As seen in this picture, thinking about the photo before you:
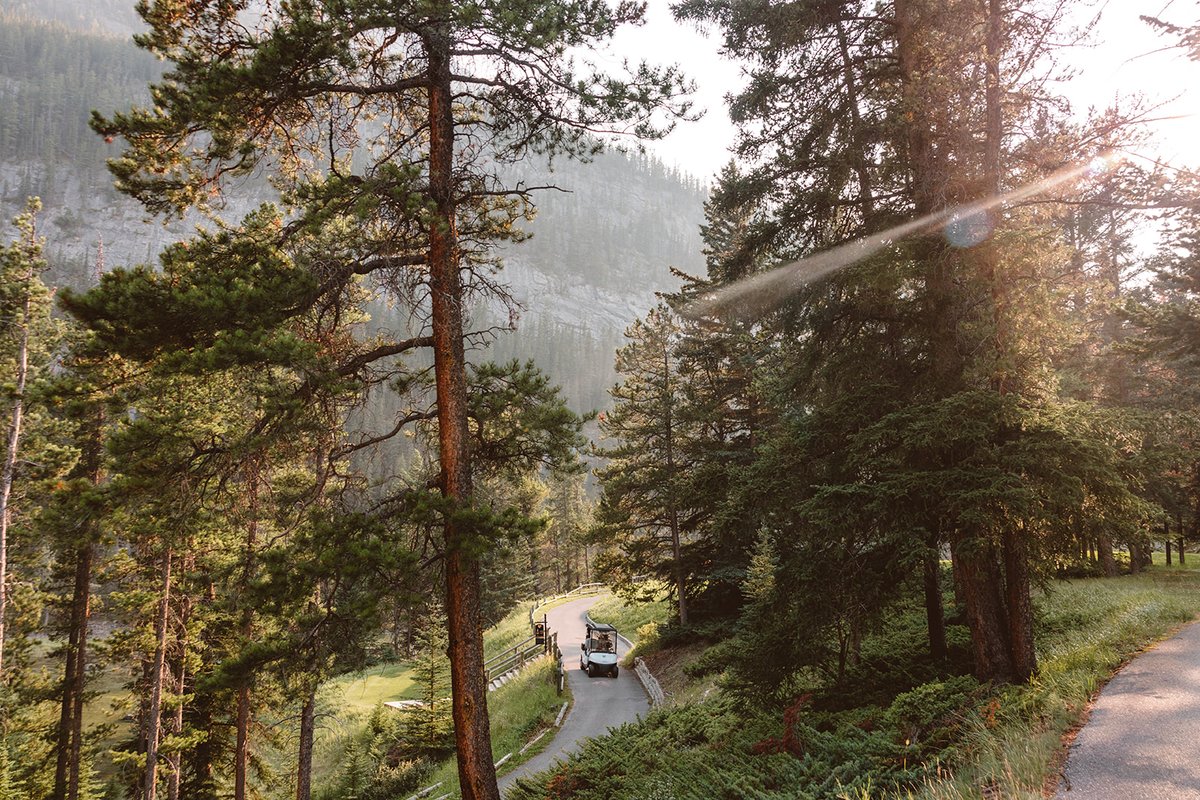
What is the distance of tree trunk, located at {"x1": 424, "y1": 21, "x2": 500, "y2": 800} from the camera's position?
23.5 feet

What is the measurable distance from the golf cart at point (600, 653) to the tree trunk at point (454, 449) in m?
18.1

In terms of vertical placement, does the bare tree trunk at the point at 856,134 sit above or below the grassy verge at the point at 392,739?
above

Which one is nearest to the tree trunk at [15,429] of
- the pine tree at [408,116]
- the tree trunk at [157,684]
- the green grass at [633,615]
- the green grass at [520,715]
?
the tree trunk at [157,684]

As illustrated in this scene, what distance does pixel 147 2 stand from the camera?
7.16 metres

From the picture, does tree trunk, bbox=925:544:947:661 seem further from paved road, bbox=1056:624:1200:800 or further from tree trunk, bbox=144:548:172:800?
tree trunk, bbox=144:548:172:800

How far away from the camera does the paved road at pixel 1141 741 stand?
4.80 m

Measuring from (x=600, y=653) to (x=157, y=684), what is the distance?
1571 cm

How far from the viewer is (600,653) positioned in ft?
81.3

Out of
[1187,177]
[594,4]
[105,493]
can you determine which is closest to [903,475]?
[1187,177]

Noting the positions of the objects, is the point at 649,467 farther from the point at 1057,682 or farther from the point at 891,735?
the point at 891,735

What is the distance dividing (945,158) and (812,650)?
8.40 metres

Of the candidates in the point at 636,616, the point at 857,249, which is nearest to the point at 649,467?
the point at 636,616

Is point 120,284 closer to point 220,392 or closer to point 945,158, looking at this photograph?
point 220,392

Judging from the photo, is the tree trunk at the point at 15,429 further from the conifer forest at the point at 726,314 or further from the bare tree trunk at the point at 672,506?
the bare tree trunk at the point at 672,506
